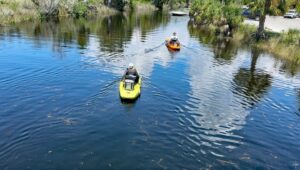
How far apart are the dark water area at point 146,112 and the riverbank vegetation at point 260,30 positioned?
14.5ft

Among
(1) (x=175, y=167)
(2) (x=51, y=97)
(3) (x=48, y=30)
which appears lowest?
(1) (x=175, y=167)

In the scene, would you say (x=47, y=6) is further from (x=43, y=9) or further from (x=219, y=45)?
(x=219, y=45)

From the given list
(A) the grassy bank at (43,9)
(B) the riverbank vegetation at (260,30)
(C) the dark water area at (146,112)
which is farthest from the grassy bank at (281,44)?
(A) the grassy bank at (43,9)

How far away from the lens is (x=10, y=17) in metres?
57.5

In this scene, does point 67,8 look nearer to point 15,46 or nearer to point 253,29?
point 15,46

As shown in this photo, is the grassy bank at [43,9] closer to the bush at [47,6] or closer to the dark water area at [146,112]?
the bush at [47,6]

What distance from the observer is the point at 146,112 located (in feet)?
69.9

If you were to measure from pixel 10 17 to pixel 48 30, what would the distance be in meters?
9.97

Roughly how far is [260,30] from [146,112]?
3328cm

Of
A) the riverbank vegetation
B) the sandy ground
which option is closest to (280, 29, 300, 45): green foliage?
the riverbank vegetation

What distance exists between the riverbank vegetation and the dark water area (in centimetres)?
443

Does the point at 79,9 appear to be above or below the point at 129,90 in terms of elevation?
above

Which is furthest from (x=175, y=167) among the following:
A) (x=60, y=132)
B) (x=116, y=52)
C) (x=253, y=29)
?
(x=253, y=29)

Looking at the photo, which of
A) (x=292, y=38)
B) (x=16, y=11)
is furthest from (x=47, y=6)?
(x=292, y=38)
